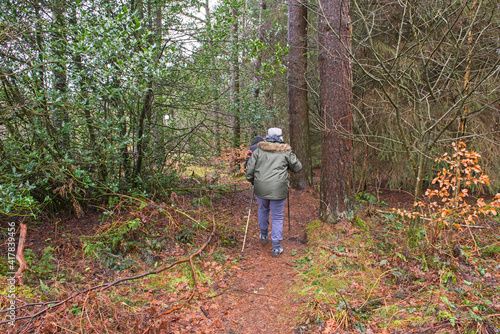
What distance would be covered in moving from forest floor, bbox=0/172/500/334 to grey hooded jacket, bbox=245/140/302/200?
3.67ft

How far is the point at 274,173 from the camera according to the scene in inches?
201

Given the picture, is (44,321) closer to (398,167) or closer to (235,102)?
(235,102)

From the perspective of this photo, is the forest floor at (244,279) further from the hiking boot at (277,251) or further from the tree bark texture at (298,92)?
the tree bark texture at (298,92)

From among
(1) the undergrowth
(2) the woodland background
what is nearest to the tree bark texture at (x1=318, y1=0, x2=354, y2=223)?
(2) the woodland background

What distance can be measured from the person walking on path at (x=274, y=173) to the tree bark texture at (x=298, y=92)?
12.5 ft

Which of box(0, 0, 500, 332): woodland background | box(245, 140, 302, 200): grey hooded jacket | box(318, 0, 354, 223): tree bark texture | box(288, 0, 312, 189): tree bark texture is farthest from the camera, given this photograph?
box(288, 0, 312, 189): tree bark texture

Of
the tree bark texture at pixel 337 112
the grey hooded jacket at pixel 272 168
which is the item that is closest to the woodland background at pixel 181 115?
the tree bark texture at pixel 337 112

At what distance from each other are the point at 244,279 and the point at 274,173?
1796mm

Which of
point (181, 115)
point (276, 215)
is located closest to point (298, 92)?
point (181, 115)

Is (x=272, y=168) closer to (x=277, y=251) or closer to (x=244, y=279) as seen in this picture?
(x=277, y=251)

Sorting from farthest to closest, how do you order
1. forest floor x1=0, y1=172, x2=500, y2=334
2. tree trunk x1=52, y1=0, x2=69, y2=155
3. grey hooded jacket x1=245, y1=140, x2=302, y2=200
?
grey hooded jacket x1=245, y1=140, x2=302, y2=200, tree trunk x1=52, y1=0, x2=69, y2=155, forest floor x1=0, y1=172, x2=500, y2=334

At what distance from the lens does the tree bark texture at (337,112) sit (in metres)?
5.47

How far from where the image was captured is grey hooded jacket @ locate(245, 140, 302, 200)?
16.7ft

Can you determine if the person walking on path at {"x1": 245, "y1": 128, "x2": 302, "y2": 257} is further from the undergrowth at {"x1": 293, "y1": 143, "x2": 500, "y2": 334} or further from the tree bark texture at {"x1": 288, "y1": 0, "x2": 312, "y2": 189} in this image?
the tree bark texture at {"x1": 288, "y1": 0, "x2": 312, "y2": 189}
